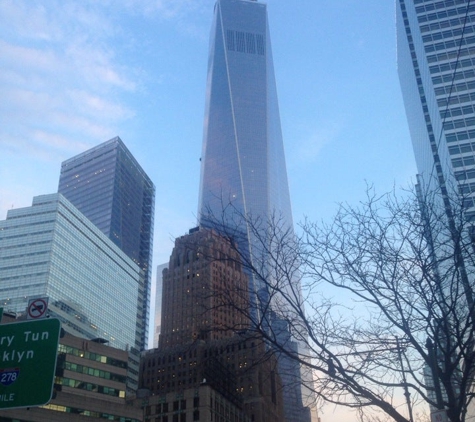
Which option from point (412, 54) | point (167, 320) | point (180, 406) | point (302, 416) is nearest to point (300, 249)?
point (180, 406)

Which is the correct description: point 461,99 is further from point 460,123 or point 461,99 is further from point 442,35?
point 442,35

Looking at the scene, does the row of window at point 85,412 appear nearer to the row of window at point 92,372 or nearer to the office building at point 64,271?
the row of window at point 92,372

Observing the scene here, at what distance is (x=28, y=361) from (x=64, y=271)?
149m

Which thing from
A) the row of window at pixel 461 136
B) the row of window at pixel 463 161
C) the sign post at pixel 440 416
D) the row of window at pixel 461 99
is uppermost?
the row of window at pixel 461 99

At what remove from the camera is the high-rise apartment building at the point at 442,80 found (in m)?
89.6

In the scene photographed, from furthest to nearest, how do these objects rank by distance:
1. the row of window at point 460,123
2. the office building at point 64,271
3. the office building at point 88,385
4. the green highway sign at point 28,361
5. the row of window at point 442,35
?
the office building at point 64,271 → the row of window at point 442,35 → the row of window at point 460,123 → the office building at point 88,385 → the green highway sign at point 28,361

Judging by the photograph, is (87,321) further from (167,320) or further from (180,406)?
(180,406)

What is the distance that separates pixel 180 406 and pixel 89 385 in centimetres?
1784

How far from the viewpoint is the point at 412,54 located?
11375 centimetres

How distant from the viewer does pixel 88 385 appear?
79.9 metres

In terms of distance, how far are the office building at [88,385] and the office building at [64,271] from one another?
192 feet

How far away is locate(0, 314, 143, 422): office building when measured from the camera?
69.7 m

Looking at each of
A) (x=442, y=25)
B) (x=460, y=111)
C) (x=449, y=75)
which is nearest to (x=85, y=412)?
(x=460, y=111)

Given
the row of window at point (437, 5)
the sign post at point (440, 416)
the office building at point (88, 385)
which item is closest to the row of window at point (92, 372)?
the office building at point (88, 385)
